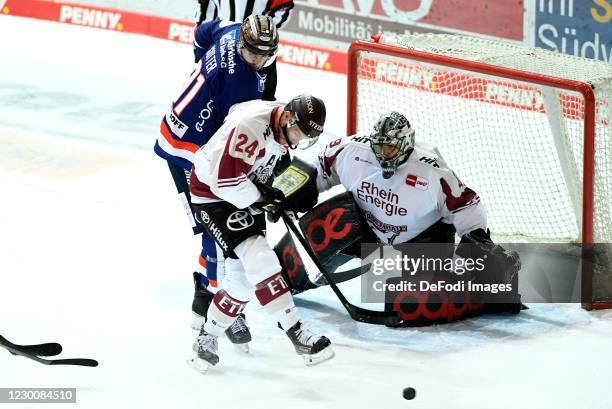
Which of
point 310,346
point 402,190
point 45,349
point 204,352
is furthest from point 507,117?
point 45,349

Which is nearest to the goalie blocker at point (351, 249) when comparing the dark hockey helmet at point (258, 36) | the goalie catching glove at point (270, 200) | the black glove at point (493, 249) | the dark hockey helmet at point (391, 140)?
the black glove at point (493, 249)

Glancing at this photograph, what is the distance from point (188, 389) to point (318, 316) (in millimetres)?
946

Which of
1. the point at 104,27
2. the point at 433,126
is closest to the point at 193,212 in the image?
the point at 433,126

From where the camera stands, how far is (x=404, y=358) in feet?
14.6

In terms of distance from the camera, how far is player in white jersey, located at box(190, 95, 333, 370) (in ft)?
13.1

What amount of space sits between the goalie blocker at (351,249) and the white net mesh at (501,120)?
0.75m

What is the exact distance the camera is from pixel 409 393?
159 inches

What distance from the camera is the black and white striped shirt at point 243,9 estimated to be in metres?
5.52

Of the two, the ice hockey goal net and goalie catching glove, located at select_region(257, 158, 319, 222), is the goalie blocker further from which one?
the ice hockey goal net

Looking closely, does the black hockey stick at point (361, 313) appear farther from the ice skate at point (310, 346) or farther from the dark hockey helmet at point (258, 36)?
the dark hockey helmet at point (258, 36)

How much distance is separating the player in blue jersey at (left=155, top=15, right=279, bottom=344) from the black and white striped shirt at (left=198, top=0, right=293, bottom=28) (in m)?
0.84

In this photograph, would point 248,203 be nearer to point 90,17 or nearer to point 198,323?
point 198,323

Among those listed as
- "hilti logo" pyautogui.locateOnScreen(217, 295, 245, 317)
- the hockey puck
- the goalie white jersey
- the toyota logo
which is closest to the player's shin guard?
"hilti logo" pyautogui.locateOnScreen(217, 295, 245, 317)

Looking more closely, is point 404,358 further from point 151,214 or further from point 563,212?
point 151,214
